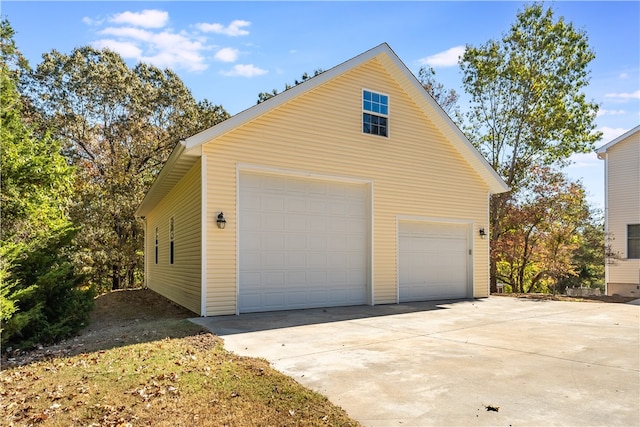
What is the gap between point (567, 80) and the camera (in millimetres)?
17266

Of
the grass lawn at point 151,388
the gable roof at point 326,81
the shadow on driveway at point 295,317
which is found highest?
the gable roof at point 326,81

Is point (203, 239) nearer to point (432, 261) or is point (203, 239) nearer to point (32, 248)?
point (32, 248)

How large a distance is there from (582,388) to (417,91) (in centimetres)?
886

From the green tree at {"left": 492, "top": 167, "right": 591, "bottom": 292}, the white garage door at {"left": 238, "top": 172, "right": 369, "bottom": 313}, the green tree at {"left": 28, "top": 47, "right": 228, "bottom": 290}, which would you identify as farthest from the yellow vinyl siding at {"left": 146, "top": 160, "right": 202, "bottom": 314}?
the green tree at {"left": 492, "top": 167, "right": 591, "bottom": 292}

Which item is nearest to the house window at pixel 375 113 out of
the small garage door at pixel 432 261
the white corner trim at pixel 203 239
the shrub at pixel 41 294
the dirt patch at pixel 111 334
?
the small garage door at pixel 432 261

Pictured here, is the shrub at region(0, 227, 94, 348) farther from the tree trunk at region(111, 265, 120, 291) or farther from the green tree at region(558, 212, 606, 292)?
the green tree at region(558, 212, 606, 292)

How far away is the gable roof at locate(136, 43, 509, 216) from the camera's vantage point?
28.1 feet

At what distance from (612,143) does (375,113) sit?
11.9 metres

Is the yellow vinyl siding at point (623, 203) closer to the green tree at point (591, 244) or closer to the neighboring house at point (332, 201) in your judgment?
the green tree at point (591, 244)

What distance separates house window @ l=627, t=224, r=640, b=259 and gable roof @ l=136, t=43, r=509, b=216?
762 centimetres

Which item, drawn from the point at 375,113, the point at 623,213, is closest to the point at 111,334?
the point at 375,113

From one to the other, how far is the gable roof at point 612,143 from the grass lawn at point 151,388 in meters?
17.8

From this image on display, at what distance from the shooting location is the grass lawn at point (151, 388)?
136 inches

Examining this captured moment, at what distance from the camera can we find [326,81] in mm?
10117
